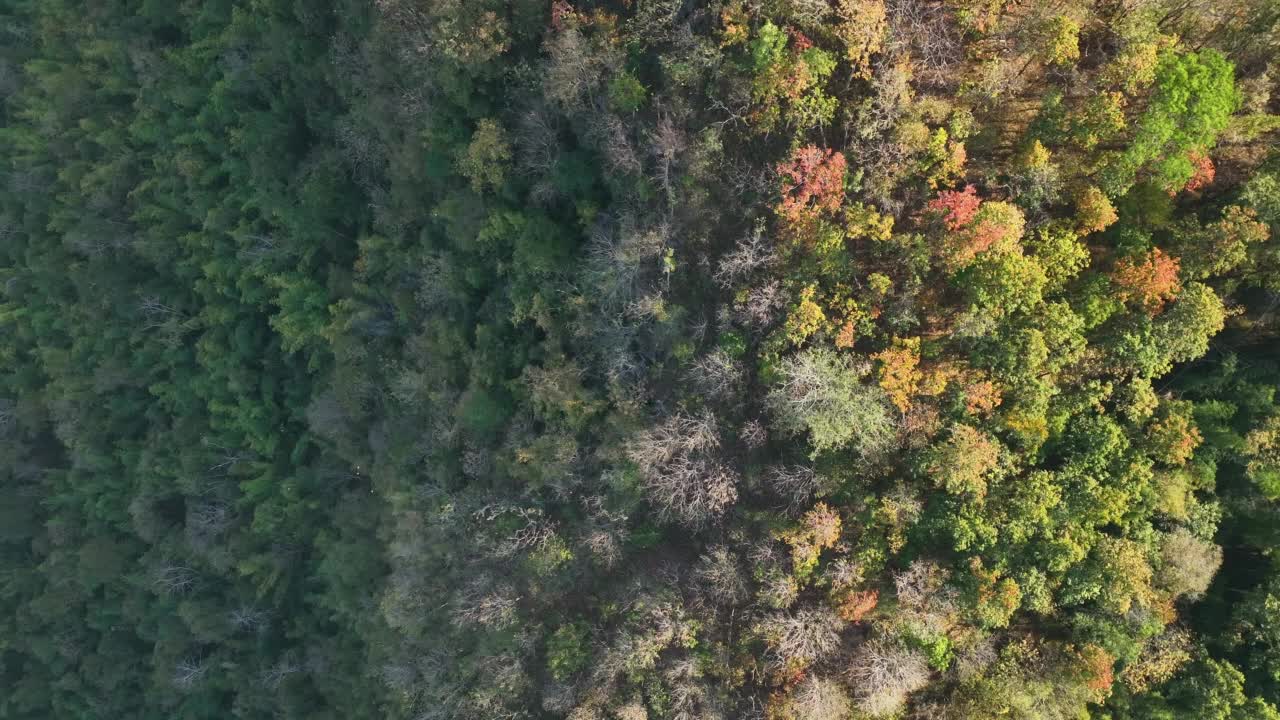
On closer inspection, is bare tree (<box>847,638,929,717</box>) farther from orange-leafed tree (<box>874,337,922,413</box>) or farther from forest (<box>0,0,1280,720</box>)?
orange-leafed tree (<box>874,337,922,413</box>)

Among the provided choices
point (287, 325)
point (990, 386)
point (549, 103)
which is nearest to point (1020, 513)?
point (990, 386)

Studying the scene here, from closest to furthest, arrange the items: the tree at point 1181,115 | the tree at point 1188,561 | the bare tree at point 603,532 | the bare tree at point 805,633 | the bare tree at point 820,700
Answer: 1. the tree at point 1181,115
2. the tree at point 1188,561
3. the bare tree at point 820,700
4. the bare tree at point 805,633
5. the bare tree at point 603,532

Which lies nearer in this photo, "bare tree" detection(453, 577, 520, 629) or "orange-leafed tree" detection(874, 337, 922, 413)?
"orange-leafed tree" detection(874, 337, 922, 413)

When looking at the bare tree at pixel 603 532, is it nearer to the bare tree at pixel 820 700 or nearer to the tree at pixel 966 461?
the bare tree at pixel 820 700

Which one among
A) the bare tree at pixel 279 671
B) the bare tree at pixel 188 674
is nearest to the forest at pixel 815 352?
the bare tree at pixel 279 671

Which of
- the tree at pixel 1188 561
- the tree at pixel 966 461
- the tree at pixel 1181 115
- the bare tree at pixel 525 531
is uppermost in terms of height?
the tree at pixel 1181 115

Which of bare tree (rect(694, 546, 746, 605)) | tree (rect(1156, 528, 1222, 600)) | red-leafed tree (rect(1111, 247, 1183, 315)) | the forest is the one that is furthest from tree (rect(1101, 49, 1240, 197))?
bare tree (rect(694, 546, 746, 605))

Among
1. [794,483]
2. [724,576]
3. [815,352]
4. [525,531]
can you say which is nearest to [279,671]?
[525,531]
